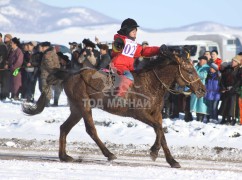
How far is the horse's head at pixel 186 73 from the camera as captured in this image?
1215 centimetres

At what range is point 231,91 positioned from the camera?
61.2 ft

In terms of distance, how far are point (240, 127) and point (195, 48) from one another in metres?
16.3

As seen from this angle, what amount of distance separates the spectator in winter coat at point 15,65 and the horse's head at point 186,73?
1156cm

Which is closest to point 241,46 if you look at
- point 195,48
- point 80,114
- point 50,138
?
point 195,48

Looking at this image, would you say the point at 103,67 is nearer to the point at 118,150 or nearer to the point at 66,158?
the point at 118,150

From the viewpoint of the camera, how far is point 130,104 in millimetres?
12109

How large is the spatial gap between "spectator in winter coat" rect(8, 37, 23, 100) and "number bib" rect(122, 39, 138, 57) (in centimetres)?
1116

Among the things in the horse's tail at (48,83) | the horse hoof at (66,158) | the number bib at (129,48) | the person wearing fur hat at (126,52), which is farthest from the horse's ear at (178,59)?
the horse hoof at (66,158)

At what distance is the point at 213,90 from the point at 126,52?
694 cm

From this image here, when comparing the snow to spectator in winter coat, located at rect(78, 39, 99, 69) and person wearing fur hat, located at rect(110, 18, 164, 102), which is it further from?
spectator in winter coat, located at rect(78, 39, 99, 69)

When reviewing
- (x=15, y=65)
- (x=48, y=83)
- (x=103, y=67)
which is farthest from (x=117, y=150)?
(x=15, y=65)

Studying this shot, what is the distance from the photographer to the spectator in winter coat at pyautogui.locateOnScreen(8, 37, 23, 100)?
23469 millimetres

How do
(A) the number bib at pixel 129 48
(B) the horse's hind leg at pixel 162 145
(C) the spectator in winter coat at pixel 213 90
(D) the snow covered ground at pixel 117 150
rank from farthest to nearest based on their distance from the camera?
(C) the spectator in winter coat at pixel 213 90 → (A) the number bib at pixel 129 48 → (B) the horse's hind leg at pixel 162 145 → (D) the snow covered ground at pixel 117 150

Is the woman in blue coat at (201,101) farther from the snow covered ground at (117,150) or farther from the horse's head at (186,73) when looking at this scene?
the horse's head at (186,73)
